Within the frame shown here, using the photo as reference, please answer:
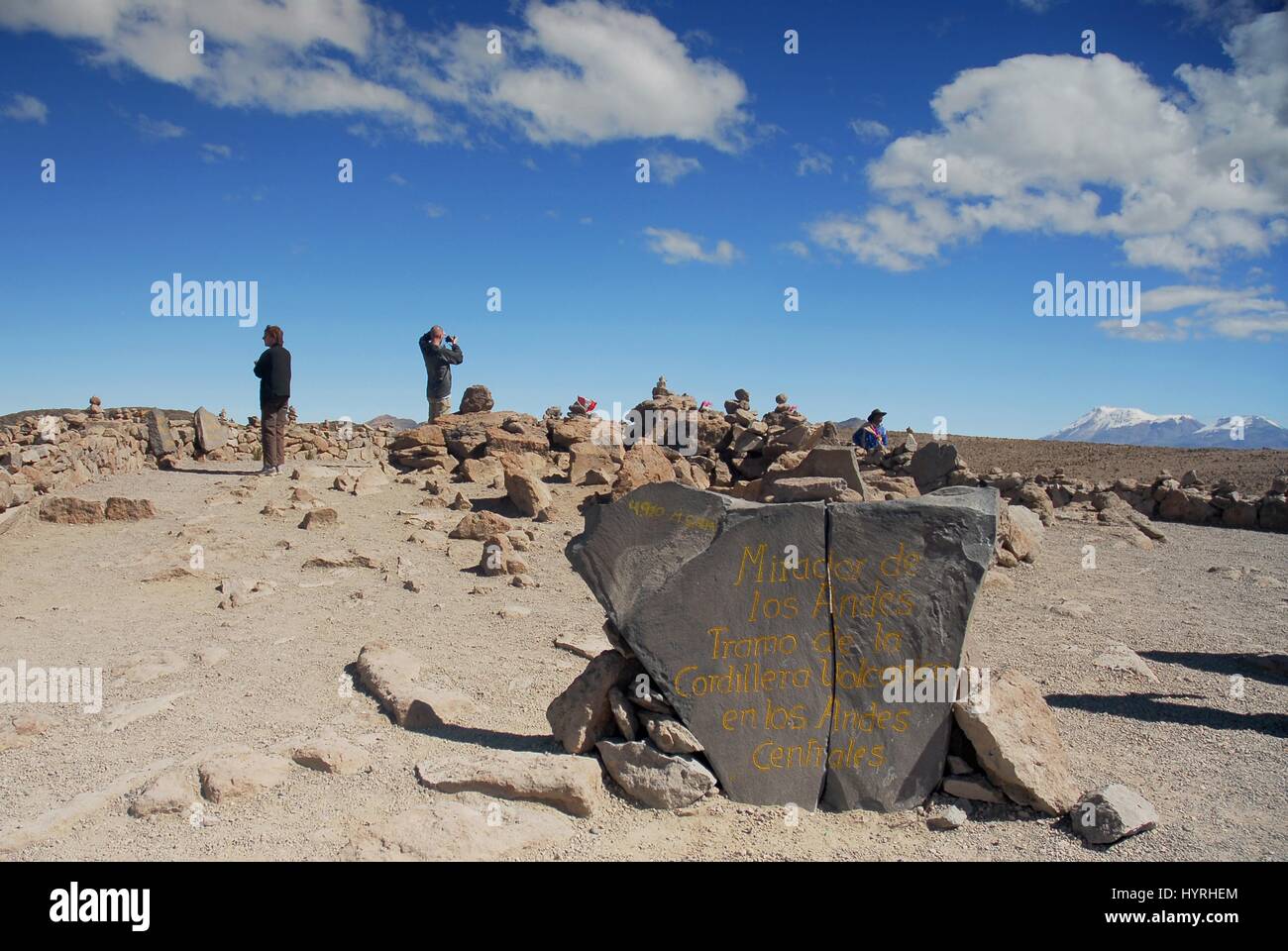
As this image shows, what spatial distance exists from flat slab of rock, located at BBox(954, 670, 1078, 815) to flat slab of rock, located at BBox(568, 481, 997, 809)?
18 cm

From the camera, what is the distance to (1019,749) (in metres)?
4.30

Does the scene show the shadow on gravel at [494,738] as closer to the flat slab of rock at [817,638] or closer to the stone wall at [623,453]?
the flat slab of rock at [817,638]

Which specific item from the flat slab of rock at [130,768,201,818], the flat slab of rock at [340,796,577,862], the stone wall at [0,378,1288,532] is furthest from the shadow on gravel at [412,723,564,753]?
the stone wall at [0,378,1288,532]

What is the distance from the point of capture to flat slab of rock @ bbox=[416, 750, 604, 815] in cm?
420

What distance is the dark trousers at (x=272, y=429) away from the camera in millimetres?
12406

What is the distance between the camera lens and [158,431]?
1407 centimetres

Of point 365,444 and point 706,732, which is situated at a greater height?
point 365,444

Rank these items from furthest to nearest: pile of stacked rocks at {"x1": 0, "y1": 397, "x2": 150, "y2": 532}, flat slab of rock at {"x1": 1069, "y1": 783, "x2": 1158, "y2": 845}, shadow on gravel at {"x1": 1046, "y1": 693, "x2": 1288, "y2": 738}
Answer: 1. pile of stacked rocks at {"x1": 0, "y1": 397, "x2": 150, "y2": 532}
2. shadow on gravel at {"x1": 1046, "y1": 693, "x2": 1288, "y2": 738}
3. flat slab of rock at {"x1": 1069, "y1": 783, "x2": 1158, "y2": 845}

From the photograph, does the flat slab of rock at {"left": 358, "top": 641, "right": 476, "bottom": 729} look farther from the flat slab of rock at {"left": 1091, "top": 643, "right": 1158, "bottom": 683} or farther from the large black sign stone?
the flat slab of rock at {"left": 1091, "top": 643, "right": 1158, "bottom": 683}

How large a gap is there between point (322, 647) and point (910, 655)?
15.4 feet

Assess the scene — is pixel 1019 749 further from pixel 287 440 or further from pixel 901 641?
pixel 287 440
